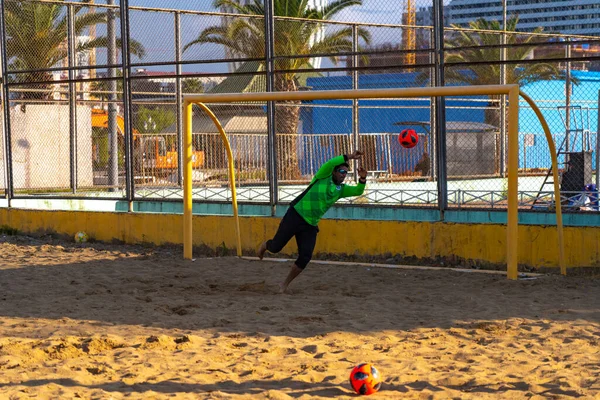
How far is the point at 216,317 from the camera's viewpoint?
26.4 feet

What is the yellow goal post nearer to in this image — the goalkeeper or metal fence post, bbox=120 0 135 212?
the goalkeeper

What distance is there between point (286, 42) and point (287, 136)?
6.75 feet

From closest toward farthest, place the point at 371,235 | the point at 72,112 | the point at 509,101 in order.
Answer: the point at 509,101 → the point at 371,235 → the point at 72,112

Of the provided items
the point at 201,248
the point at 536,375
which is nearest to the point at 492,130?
the point at 201,248

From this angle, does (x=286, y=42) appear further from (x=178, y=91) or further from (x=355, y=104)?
(x=355, y=104)

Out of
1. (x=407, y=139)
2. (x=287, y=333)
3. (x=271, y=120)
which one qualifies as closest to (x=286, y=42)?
(x=271, y=120)

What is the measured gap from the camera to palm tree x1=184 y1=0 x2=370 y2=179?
16672 mm

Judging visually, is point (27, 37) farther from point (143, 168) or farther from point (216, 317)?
point (216, 317)

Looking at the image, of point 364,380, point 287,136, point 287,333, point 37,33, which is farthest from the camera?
point 37,33

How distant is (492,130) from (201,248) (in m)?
10.7

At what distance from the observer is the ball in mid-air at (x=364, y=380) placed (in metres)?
5.51

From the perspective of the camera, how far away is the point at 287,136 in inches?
748

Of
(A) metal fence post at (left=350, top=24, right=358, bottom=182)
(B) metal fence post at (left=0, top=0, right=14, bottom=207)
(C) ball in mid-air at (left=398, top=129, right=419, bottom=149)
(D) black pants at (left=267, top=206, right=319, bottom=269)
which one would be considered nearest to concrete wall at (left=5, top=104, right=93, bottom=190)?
(B) metal fence post at (left=0, top=0, right=14, bottom=207)

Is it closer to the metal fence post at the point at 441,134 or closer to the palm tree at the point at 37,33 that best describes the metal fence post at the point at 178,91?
the palm tree at the point at 37,33
